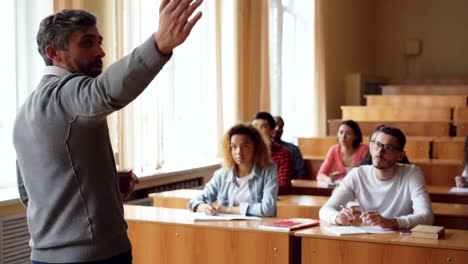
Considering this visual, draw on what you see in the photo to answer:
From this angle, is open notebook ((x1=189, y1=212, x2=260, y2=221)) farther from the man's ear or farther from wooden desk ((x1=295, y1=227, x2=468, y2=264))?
the man's ear

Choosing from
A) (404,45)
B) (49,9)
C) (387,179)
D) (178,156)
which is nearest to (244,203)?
(387,179)

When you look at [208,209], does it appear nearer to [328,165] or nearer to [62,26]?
[62,26]

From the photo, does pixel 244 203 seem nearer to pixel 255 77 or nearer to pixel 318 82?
pixel 255 77

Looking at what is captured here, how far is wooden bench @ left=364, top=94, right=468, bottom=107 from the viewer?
367 inches

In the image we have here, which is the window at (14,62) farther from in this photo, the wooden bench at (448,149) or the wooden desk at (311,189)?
the wooden bench at (448,149)

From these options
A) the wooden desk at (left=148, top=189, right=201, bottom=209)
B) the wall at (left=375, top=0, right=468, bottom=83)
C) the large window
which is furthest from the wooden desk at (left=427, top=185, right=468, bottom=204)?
the wall at (left=375, top=0, right=468, bottom=83)

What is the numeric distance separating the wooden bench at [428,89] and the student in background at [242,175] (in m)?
6.76

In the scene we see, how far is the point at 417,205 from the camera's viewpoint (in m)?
3.58

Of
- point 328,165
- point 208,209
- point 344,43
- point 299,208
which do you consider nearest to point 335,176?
point 328,165

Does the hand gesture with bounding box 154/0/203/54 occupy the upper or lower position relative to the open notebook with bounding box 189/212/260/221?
upper

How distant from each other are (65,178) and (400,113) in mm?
7642

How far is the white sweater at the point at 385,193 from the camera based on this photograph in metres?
3.64

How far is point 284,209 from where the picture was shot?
15.2 ft

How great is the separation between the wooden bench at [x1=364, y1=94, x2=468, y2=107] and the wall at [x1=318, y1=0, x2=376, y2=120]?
69cm
